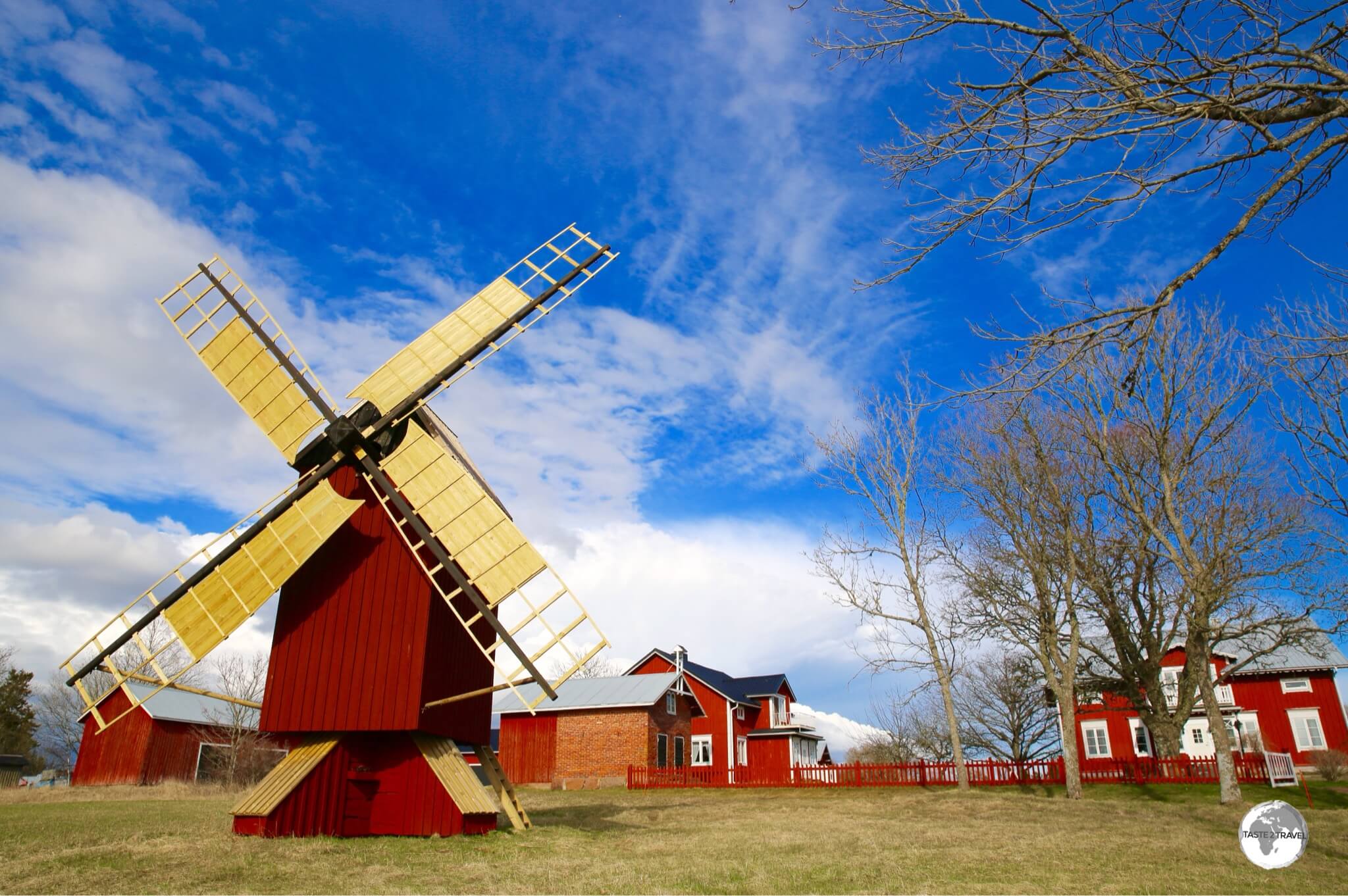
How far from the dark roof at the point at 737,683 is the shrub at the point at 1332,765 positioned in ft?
74.5

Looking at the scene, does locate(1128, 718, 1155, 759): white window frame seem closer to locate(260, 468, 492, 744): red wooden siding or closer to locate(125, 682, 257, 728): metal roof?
locate(260, 468, 492, 744): red wooden siding

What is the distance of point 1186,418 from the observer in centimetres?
2052

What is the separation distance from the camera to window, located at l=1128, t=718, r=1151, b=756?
36562 millimetres

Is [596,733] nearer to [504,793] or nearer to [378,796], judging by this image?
[504,793]

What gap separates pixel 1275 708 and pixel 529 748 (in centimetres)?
3325

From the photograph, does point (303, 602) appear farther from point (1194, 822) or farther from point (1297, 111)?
point (1194, 822)

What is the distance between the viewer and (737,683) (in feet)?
144

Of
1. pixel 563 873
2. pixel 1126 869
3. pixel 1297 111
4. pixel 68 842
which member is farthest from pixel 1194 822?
pixel 68 842

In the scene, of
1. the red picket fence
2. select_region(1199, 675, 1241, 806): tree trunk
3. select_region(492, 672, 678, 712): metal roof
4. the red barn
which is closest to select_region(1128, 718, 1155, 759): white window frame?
the red picket fence

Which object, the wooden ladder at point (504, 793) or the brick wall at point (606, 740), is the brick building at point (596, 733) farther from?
the wooden ladder at point (504, 793)

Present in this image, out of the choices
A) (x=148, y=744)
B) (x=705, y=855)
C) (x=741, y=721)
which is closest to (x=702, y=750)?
(x=741, y=721)

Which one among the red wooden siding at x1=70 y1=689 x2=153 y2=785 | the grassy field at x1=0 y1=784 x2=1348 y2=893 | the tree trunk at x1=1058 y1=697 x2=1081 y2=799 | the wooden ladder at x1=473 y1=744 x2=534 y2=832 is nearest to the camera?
the grassy field at x1=0 y1=784 x2=1348 y2=893

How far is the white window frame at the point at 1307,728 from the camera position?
109 ft

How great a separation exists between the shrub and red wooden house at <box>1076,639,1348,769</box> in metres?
4.80
